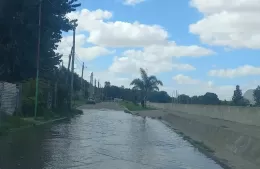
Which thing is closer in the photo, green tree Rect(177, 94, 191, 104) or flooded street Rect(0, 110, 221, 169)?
flooded street Rect(0, 110, 221, 169)

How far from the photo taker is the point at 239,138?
1628 cm

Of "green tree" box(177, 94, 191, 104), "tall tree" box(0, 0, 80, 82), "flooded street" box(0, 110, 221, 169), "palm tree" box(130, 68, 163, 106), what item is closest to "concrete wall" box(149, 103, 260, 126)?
"flooded street" box(0, 110, 221, 169)

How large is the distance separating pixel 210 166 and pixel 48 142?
776 cm

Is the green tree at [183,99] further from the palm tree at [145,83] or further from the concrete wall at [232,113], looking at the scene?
the concrete wall at [232,113]

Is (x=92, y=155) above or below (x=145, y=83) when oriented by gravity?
below

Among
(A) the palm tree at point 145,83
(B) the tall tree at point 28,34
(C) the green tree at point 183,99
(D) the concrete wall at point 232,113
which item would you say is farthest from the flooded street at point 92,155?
(C) the green tree at point 183,99

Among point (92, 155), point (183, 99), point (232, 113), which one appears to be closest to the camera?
point (92, 155)

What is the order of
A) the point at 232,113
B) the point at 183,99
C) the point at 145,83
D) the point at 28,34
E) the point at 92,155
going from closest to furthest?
the point at 92,155 < the point at 232,113 < the point at 28,34 < the point at 145,83 < the point at 183,99

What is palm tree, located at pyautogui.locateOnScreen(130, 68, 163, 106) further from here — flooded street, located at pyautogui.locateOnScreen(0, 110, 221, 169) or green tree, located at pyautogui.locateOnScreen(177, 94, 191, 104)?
flooded street, located at pyautogui.locateOnScreen(0, 110, 221, 169)

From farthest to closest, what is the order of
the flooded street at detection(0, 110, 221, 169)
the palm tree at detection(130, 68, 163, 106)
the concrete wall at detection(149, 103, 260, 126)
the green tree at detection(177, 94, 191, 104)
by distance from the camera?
1. the green tree at detection(177, 94, 191, 104)
2. the palm tree at detection(130, 68, 163, 106)
3. the concrete wall at detection(149, 103, 260, 126)
4. the flooded street at detection(0, 110, 221, 169)

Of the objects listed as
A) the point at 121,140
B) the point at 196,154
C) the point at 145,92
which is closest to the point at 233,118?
the point at 121,140

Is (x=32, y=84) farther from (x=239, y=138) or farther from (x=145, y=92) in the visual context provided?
(x=145, y=92)

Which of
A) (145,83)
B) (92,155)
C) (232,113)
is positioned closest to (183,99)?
(145,83)

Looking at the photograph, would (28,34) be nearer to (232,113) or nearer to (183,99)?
(232,113)
